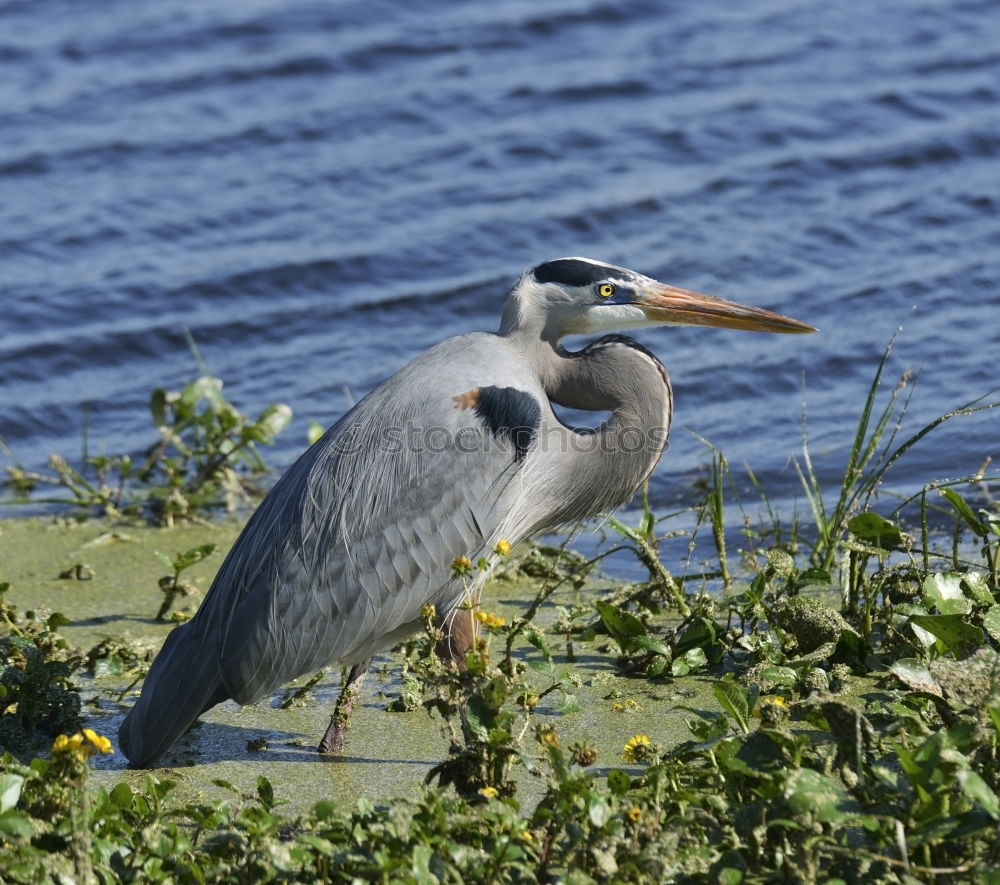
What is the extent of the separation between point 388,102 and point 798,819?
10.1 meters

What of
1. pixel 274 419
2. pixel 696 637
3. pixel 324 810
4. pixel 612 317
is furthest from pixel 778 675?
pixel 274 419

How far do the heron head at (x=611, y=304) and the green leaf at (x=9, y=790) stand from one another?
2430 mm

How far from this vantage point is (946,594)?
13.8ft

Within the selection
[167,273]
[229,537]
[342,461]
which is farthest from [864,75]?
[342,461]

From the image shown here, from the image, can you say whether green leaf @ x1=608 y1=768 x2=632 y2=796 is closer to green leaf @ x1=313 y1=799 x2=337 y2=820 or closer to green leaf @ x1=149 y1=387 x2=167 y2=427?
green leaf @ x1=313 y1=799 x2=337 y2=820

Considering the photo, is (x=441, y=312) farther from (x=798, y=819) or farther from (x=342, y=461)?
(x=798, y=819)

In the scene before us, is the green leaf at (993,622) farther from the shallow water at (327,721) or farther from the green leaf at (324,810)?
the green leaf at (324,810)

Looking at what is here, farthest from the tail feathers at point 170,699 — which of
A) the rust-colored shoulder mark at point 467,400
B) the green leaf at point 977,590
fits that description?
the green leaf at point 977,590

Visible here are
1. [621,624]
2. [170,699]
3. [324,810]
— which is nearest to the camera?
[324,810]

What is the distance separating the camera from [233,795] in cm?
418

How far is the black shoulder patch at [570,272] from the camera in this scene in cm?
506

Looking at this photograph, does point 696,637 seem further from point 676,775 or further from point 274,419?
point 274,419

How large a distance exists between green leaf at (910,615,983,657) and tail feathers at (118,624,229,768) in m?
2.04

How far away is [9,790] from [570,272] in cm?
262
